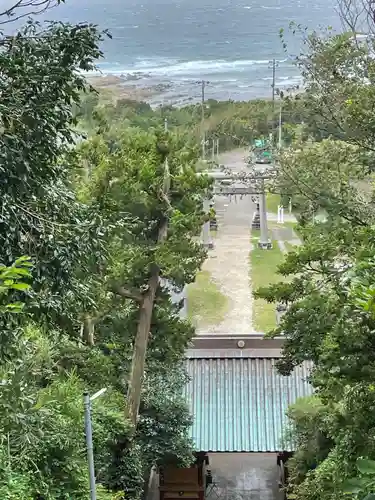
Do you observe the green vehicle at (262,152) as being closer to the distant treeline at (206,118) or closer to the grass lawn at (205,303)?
the distant treeline at (206,118)

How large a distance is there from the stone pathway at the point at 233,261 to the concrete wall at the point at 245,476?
1890 mm

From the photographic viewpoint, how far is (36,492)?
4023 mm

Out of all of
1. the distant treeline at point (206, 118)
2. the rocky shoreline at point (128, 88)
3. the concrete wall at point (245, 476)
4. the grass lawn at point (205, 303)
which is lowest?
the concrete wall at point (245, 476)

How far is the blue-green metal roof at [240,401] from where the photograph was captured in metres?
7.45

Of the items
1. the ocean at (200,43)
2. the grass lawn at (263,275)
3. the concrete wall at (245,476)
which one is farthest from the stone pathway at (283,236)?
the concrete wall at (245,476)

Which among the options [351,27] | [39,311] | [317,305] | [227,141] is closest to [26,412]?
[39,311]

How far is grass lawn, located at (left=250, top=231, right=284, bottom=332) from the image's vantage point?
35.0 ft

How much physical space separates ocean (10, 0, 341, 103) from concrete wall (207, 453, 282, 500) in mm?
5105

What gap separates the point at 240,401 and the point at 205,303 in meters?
3.80

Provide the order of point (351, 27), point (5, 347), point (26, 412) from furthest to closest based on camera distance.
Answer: point (351, 27) → point (26, 412) → point (5, 347)

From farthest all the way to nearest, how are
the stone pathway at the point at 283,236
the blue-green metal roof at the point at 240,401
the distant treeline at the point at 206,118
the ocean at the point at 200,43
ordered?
the stone pathway at the point at 283,236
the ocean at the point at 200,43
the blue-green metal roof at the point at 240,401
the distant treeline at the point at 206,118

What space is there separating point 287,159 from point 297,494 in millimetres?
3100

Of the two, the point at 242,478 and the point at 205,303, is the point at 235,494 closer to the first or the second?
the point at 242,478

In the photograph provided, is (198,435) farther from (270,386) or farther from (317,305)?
(317,305)
